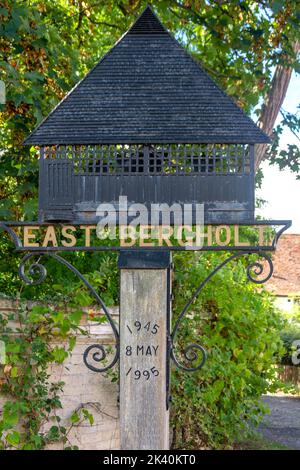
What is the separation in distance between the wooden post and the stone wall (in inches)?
94.0

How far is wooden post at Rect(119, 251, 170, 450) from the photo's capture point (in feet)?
12.8

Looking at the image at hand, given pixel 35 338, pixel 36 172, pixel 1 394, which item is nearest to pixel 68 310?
pixel 35 338

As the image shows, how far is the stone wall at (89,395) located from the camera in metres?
6.28

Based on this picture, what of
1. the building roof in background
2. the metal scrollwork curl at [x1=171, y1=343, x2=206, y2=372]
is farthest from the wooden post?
the building roof in background

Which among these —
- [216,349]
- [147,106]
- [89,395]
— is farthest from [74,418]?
[147,106]

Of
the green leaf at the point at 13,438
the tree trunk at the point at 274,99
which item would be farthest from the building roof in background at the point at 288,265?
the green leaf at the point at 13,438

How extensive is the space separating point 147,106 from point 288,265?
21342 millimetres

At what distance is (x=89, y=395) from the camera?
6336 mm

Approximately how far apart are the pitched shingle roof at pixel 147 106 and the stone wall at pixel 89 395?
2.66 metres

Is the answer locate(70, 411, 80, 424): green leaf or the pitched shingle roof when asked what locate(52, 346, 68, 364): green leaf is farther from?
the pitched shingle roof

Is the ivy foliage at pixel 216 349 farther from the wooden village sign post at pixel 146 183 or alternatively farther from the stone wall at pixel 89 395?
the wooden village sign post at pixel 146 183

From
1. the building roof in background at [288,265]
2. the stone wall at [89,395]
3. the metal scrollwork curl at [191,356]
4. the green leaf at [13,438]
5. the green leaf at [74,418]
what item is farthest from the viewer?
the building roof in background at [288,265]

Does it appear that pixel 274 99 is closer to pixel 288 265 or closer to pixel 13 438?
pixel 13 438

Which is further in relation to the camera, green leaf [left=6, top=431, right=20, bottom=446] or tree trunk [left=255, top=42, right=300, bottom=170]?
tree trunk [left=255, top=42, right=300, bottom=170]
